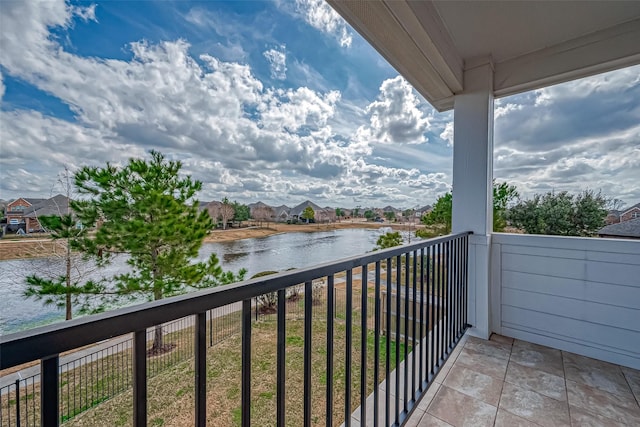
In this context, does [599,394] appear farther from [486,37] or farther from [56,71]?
[56,71]

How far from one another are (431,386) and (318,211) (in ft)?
5.07

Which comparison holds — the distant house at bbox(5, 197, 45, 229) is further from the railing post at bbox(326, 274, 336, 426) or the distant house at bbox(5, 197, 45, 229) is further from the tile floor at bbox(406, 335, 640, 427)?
the tile floor at bbox(406, 335, 640, 427)

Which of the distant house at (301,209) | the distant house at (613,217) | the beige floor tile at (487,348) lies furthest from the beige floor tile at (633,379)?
Answer: the distant house at (301,209)

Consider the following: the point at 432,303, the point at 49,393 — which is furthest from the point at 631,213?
the point at 49,393

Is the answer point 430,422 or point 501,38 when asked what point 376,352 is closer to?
point 430,422

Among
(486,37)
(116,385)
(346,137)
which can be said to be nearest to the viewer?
(116,385)

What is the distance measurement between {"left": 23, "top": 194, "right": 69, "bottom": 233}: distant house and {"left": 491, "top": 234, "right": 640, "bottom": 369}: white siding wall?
11.4 feet

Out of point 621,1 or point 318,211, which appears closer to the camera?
point 621,1

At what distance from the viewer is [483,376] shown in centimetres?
192

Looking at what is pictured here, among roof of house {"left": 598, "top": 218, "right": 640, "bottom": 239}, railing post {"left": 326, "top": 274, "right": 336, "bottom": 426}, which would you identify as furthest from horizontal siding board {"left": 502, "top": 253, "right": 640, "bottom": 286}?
railing post {"left": 326, "top": 274, "right": 336, "bottom": 426}

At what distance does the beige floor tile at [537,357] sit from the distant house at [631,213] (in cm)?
123

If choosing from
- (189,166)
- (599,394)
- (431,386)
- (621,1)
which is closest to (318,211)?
(189,166)

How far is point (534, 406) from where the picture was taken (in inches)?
64.9

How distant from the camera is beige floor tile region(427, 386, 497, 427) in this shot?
5.01 feet
